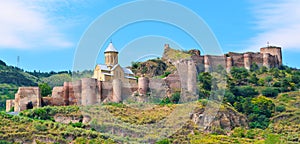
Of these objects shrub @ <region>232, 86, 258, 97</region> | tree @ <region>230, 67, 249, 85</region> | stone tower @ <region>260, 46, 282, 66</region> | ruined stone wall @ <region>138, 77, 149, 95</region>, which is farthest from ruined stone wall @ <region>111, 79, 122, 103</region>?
stone tower @ <region>260, 46, 282, 66</region>

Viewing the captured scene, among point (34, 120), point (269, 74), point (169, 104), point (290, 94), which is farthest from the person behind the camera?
point (269, 74)

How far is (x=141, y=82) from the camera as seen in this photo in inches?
1813

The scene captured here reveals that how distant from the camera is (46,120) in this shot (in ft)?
135

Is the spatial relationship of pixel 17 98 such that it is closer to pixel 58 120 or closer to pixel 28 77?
pixel 58 120

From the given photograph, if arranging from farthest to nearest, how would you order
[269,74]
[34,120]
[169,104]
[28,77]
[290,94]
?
1. [28,77]
2. [269,74]
3. [290,94]
4. [169,104]
5. [34,120]

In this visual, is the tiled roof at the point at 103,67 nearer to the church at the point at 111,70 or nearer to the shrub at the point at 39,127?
the church at the point at 111,70

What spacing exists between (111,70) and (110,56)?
138 centimetres

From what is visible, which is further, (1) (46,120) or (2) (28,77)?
(2) (28,77)

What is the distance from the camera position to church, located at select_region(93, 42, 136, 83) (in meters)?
45.5

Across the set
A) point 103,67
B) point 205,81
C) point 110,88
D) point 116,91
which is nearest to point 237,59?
point 205,81

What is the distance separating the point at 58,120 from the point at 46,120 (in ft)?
2.63

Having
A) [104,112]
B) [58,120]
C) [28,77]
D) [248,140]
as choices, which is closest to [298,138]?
[248,140]

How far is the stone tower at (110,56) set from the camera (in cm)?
4666

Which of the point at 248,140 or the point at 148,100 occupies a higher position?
the point at 148,100
